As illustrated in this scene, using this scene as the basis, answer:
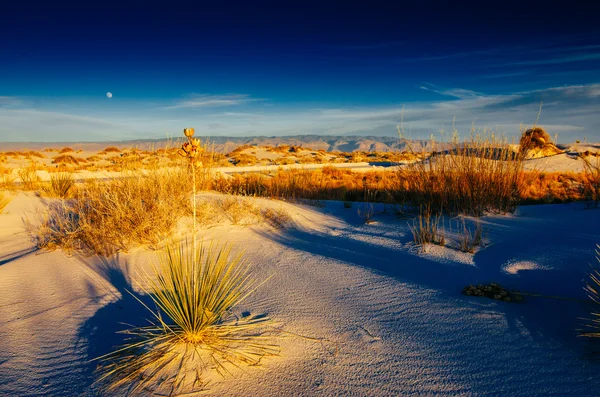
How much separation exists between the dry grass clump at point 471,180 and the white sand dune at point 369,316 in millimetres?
924

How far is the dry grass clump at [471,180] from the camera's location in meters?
5.93

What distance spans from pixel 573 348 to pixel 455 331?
68 centimetres

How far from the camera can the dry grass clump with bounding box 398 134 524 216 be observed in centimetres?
593

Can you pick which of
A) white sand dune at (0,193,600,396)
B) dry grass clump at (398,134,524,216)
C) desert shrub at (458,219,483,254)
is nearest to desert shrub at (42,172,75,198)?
white sand dune at (0,193,600,396)

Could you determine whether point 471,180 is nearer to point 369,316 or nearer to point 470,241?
point 470,241

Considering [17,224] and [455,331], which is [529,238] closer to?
[455,331]

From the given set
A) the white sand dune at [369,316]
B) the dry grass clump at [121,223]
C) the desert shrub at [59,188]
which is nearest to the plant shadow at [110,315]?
the white sand dune at [369,316]

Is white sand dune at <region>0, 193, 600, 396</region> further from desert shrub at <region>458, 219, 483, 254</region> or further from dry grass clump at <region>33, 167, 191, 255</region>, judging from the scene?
dry grass clump at <region>33, 167, 191, 255</region>

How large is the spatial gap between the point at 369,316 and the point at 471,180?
3.98m

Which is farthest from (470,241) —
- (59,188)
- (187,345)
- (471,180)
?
(59,188)

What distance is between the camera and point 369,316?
2.93 m

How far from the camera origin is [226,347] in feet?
7.70

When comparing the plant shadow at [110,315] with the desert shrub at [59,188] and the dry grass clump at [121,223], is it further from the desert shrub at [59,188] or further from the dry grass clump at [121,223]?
the desert shrub at [59,188]

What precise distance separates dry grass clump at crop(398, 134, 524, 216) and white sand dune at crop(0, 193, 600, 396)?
92 cm
